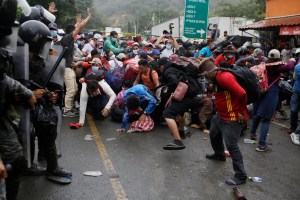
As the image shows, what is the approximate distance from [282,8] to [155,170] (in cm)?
Result: 1465

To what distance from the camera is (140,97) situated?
7039 mm

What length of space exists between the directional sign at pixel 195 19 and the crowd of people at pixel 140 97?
1.31 metres

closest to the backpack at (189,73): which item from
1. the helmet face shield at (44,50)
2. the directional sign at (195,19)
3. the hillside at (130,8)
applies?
the helmet face shield at (44,50)

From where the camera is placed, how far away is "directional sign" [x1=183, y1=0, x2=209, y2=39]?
442 inches

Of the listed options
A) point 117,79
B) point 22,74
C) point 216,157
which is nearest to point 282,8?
point 117,79

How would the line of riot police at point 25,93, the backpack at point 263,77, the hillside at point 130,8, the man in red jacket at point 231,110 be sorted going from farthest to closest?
1. the hillside at point 130,8
2. the backpack at point 263,77
3. the man in red jacket at point 231,110
4. the line of riot police at point 25,93

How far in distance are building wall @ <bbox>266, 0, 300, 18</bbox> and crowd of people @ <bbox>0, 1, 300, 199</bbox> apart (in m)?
7.86

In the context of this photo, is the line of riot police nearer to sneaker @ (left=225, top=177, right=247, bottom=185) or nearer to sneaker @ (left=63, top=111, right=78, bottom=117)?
sneaker @ (left=225, top=177, right=247, bottom=185)

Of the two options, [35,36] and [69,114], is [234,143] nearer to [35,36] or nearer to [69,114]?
[35,36]

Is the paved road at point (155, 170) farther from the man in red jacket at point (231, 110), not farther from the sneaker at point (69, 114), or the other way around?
the sneaker at point (69, 114)

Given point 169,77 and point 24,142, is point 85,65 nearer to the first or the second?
point 169,77

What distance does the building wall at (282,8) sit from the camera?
15884mm

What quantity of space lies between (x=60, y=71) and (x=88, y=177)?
4.68 ft

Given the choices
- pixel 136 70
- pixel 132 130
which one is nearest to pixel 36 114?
pixel 132 130
